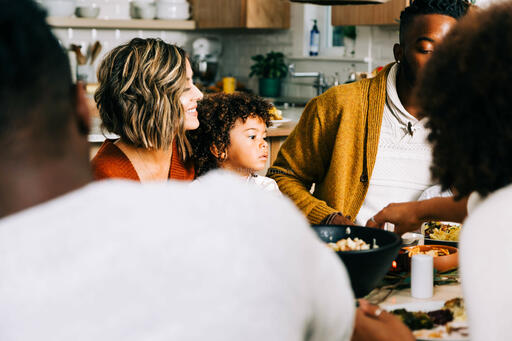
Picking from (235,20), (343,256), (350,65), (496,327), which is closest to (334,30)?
(350,65)

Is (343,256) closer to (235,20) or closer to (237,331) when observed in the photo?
(237,331)

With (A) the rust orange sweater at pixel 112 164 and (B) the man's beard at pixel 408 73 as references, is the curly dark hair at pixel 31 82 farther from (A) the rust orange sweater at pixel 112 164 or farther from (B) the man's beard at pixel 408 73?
(B) the man's beard at pixel 408 73

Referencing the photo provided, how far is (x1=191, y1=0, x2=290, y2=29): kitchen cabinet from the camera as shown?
17.8 ft

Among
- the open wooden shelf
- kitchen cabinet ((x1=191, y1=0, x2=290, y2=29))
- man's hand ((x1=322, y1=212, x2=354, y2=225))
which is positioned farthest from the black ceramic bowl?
the open wooden shelf

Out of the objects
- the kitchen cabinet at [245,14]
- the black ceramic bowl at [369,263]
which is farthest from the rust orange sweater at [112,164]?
the kitchen cabinet at [245,14]

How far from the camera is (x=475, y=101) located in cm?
93

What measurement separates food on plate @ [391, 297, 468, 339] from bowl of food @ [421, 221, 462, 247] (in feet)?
1.35

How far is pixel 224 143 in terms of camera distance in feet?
7.65

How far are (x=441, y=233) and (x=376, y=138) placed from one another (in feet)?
1.64

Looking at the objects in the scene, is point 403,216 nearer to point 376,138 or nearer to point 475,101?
point 376,138

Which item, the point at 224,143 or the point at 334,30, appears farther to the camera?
the point at 334,30

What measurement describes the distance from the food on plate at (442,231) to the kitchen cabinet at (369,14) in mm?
2685

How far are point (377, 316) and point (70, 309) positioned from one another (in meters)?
0.58

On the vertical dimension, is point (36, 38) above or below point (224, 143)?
above
